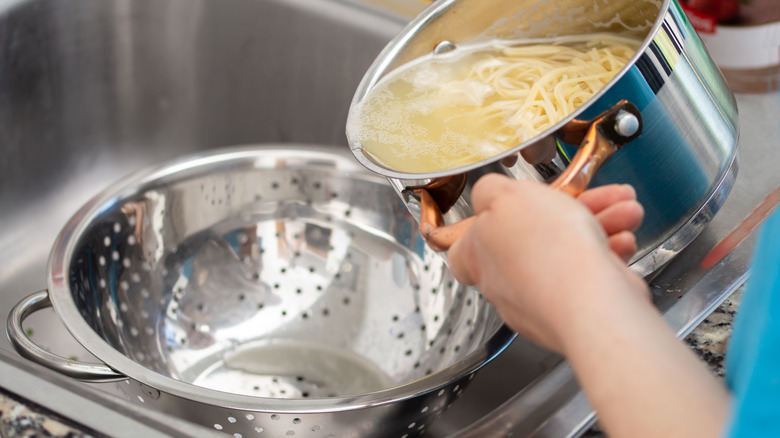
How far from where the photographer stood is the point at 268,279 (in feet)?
Result: 2.88

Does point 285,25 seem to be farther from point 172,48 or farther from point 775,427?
point 775,427

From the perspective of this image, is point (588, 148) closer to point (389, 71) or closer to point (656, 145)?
point (656, 145)

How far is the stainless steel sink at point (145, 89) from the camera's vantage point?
102 cm

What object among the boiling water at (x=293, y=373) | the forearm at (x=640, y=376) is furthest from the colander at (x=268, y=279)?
the forearm at (x=640, y=376)

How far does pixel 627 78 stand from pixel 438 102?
0.62 feet

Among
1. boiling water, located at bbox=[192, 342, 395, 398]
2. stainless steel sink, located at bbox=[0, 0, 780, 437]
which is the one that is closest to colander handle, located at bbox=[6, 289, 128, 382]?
boiling water, located at bbox=[192, 342, 395, 398]

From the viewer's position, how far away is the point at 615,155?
52 centimetres

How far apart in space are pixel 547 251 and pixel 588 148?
119mm

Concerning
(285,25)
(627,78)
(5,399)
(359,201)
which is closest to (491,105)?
(627,78)

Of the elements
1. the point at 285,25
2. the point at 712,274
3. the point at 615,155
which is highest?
the point at 285,25

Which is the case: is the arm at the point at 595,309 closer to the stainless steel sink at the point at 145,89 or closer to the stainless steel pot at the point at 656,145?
the stainless steel pot at the point at 656,145

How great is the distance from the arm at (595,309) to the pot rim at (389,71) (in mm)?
58

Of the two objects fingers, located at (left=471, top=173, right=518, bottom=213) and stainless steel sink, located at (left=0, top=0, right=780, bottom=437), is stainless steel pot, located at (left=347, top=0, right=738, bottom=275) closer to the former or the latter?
fingers, located at (left=471, top=173, right=518, bottom=213)

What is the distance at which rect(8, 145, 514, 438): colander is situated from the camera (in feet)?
2.52
